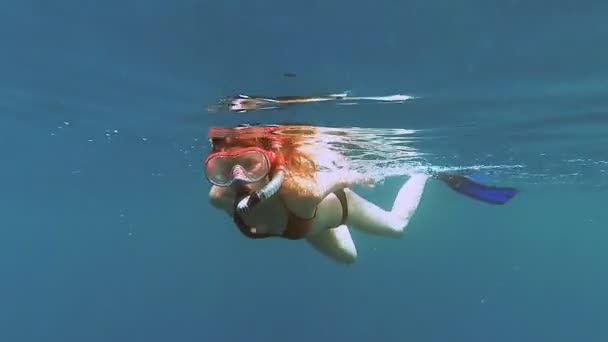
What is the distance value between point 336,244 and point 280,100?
10.9 ft

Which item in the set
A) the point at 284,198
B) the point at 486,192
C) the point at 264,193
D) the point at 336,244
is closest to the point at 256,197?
the point at 264,193

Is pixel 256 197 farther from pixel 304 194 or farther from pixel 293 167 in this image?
pixel 293 167

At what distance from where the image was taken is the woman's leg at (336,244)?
895 cm

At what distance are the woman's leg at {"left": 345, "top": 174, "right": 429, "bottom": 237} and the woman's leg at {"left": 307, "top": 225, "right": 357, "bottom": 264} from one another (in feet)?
0.83

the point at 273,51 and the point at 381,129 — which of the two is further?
the point at 381,129

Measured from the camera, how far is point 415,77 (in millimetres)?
9961

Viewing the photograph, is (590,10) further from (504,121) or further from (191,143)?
(191,143)

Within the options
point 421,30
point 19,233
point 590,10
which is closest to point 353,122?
point 421,30

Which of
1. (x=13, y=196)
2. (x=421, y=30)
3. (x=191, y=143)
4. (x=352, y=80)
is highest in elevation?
(x=421, y=30)

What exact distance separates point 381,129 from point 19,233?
66.0 m

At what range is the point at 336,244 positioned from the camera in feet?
29.9

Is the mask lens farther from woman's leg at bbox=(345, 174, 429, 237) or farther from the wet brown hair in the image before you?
woman's leg at bbox=(345, 174, 429, 237)

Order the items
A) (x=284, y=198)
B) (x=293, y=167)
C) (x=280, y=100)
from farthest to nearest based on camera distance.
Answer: (x=280, y=100)
(x=293, y=167)
(x=284, y=198)

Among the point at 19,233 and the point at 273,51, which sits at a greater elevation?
the point at 273,51
